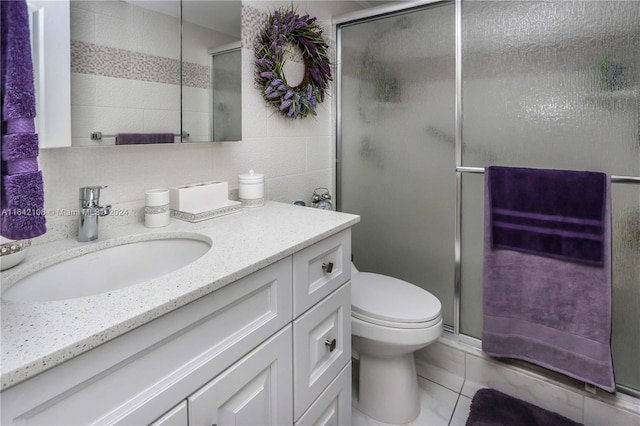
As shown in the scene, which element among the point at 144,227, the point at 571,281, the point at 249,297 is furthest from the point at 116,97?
the point at 571,281

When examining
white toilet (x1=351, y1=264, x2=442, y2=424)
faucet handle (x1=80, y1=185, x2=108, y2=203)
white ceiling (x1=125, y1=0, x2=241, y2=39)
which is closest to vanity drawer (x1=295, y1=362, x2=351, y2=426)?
white toilet (x1=351, y1=264, x2=442, y2=424)

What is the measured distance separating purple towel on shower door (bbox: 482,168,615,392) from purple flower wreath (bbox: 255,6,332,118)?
922 mm

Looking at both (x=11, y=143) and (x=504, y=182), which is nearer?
(x=11, y=143)

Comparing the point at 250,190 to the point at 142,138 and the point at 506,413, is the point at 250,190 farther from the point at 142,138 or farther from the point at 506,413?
the point at 506,413

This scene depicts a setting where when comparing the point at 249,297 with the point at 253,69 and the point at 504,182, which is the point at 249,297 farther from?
the point at 504,182

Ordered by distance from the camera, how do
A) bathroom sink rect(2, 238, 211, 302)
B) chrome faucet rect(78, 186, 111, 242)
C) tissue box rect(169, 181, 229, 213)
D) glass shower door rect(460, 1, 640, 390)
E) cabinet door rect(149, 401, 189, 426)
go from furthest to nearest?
glass shower door rect(460, 1, 640, 390)
tissue box rect(169, 181, 229, 213)
chrome faucet rect(78, 186, 111, 242)
bathroom sink rect(2, 238, 211, 302)
cabinet door rect(149, 401, 189, 426)

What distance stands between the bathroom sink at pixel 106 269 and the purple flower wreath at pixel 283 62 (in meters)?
0.86

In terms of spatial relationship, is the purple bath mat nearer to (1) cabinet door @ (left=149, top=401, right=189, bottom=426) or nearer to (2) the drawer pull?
(2) the drawer pull

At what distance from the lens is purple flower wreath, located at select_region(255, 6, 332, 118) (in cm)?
164

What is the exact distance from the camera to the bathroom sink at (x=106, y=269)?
2.80 feet

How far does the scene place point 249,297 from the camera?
86cm

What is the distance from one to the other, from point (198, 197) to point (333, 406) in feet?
2.75

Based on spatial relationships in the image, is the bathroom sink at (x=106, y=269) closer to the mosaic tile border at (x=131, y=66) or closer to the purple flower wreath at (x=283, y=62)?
the mosaic tile border at (x=131, y=66)

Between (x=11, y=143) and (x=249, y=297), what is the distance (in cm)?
52
